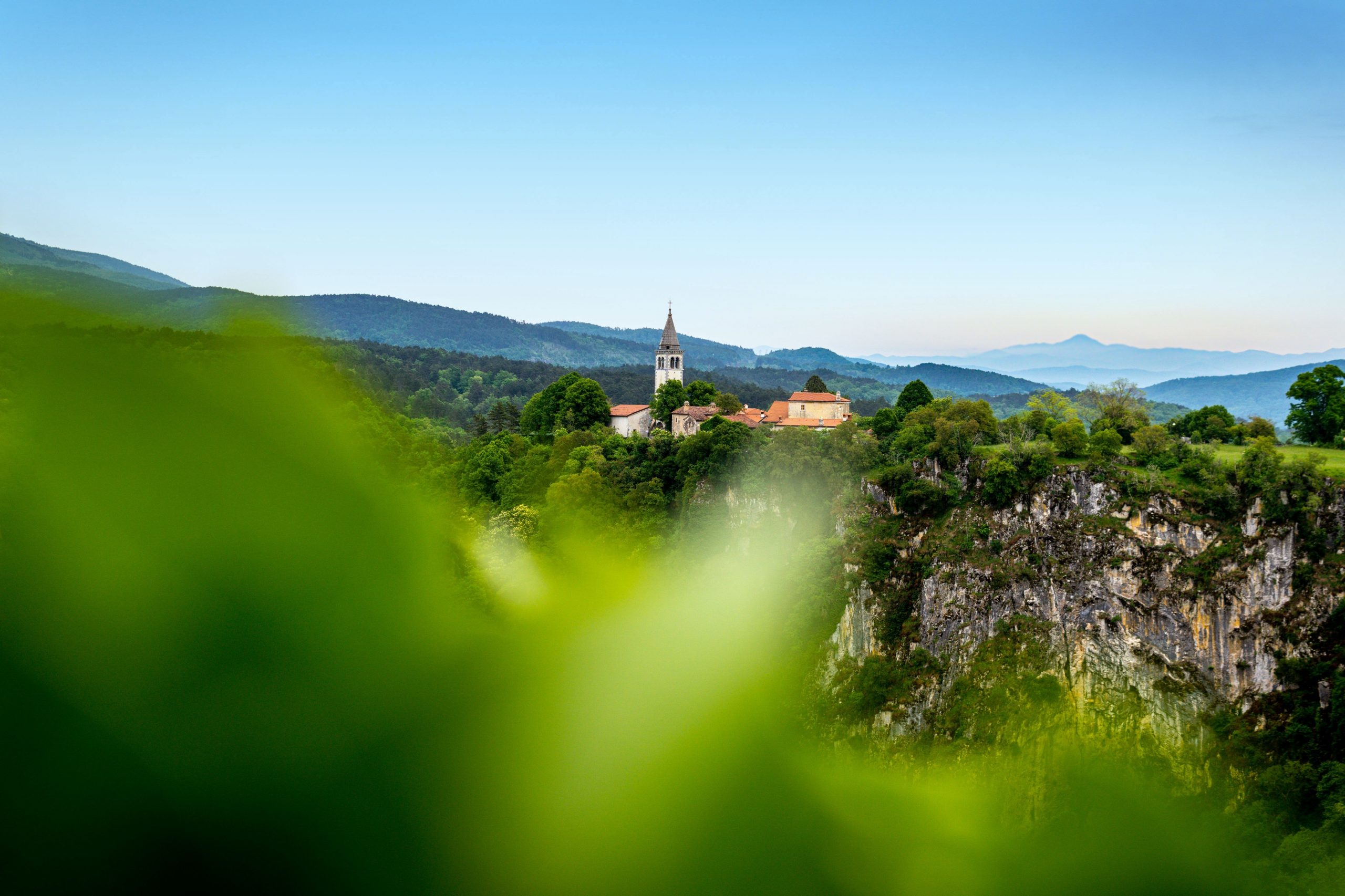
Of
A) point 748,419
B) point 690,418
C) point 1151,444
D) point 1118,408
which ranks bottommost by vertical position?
point 690,418

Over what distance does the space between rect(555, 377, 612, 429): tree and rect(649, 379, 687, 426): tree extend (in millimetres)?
2774

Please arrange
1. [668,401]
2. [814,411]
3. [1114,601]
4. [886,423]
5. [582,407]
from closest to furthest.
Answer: [1114,601] → [886,423] → [814,411] → [582,407] → [668,401]

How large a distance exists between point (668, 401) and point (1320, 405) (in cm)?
2830

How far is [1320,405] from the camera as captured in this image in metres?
30.4

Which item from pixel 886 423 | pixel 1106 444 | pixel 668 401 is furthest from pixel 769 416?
pixel 1106 444

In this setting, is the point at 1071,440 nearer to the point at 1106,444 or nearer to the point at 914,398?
the point at 1106,444

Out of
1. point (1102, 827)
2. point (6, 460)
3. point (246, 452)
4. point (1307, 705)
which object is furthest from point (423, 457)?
point (1307, 705)

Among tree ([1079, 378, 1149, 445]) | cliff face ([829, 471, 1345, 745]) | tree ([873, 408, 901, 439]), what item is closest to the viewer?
cliff face ([829, 471, 1345, 745])

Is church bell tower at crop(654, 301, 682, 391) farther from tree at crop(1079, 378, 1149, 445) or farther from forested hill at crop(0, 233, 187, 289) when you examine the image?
forested hill at crop(0, 233, 187, 289)

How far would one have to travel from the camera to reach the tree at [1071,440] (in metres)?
28.9

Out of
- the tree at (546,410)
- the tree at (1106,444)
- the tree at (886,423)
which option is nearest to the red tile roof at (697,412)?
the tree at (546,410)

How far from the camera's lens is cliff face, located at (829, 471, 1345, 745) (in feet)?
81.6

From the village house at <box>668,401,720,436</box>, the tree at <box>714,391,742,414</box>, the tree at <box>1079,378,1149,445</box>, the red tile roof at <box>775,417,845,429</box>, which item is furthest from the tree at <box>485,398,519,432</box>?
the tree at <box>1079,378,1149,445</box>

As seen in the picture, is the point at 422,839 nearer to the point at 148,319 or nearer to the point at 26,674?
the point at 26,674
